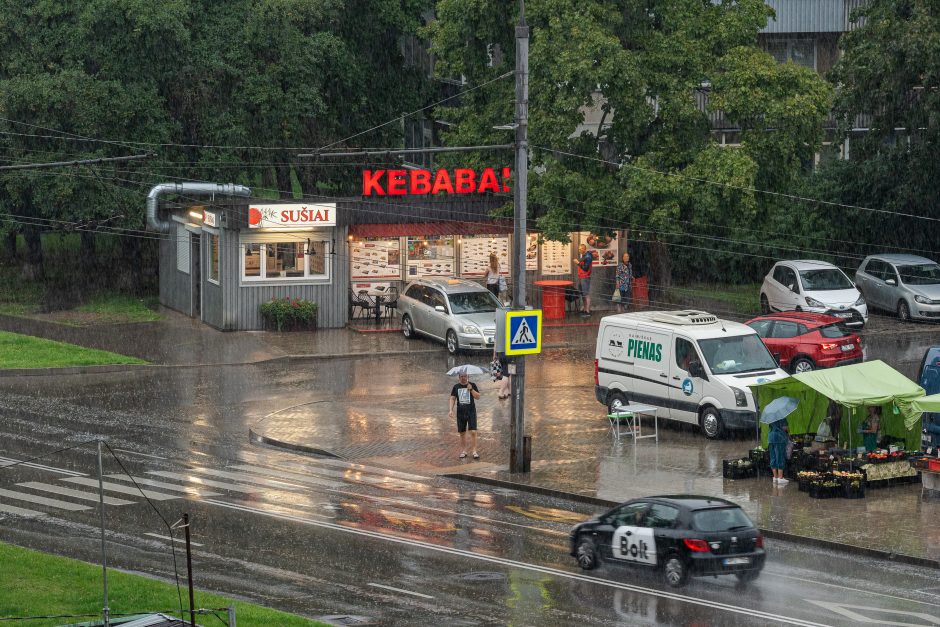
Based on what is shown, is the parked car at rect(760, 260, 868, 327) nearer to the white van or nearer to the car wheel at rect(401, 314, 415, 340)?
the car wheel at rect(401, 314, 415, 340)

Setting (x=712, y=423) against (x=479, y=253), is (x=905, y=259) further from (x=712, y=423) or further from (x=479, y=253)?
(x=712, y=423)

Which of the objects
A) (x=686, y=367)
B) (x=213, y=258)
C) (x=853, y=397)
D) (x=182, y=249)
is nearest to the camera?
(x=853, y=397)

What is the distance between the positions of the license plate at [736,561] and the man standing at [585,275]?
25727 mm

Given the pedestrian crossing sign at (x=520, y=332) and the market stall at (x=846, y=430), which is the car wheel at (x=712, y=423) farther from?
the pedestrian crossing sign at (x=520, y=332)

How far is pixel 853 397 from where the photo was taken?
24891mm

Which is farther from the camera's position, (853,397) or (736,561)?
(853,397)

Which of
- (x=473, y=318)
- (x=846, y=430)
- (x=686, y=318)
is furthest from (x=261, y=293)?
(x=846, y=430)

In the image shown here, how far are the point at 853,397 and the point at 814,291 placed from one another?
1698 cm

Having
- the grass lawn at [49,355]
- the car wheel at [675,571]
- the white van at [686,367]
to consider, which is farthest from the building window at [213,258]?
the car wheel at [675,571]

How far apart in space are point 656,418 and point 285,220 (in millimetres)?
16397

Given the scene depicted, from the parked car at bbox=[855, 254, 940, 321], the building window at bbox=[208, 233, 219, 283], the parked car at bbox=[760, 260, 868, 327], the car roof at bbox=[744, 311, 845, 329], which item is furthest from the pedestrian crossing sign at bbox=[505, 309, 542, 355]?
the parked car at bbox=[855, 254, 940, 321]

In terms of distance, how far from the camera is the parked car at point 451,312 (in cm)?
3834

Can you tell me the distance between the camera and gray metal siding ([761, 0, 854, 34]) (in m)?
56.5

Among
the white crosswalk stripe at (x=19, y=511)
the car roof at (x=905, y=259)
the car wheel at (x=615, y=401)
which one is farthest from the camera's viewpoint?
the car roof at (x=905, y=259)
